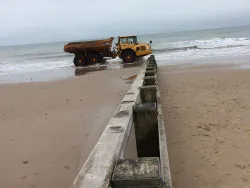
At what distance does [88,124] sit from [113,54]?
48.8 ft

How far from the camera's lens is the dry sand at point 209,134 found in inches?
141

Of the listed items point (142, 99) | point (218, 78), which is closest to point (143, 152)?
point (142, 99)

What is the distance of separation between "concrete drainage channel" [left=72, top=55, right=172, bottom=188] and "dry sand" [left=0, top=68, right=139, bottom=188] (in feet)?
3.30

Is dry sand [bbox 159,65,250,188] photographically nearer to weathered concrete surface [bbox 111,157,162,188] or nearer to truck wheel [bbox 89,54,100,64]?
weathered concrete surface [bbox 111,157,162,188]

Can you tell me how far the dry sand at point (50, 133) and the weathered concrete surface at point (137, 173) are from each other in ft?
6.13

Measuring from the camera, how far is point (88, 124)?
5996 mm

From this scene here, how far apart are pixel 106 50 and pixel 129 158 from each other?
1799cm

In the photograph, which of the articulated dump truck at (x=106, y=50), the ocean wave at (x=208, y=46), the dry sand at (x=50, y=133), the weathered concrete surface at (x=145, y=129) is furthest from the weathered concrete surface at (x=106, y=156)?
the ocean wave at (x=208, y=46)

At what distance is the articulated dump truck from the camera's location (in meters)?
20.1

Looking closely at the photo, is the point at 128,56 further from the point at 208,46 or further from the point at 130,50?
the point at 208,46

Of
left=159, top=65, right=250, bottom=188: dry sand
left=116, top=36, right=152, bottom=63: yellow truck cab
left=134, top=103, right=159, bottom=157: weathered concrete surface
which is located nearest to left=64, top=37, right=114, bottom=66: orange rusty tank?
→ left=116, top=36, right=152, bottom=63: yellow truck cab

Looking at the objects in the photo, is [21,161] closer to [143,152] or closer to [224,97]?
[143,152]

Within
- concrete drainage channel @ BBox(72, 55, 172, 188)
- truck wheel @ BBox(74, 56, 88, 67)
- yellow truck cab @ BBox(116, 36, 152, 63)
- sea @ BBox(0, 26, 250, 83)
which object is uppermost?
concrete drainage channel @ BBox(72, 55, 172, 188)

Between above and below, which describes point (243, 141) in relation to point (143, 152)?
below
